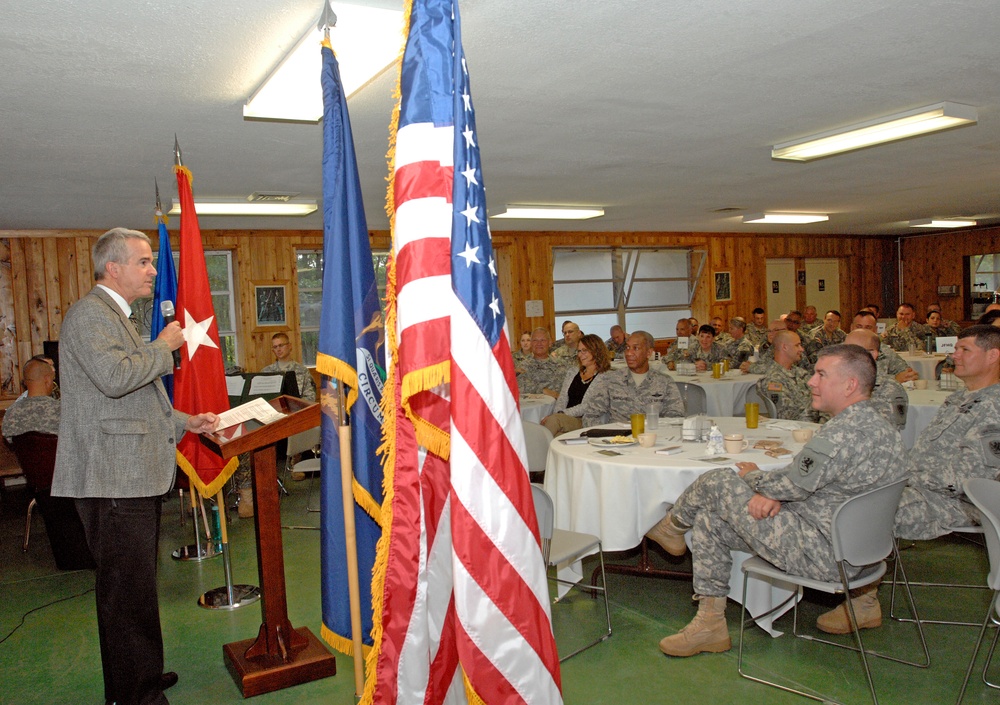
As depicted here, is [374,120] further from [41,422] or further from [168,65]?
[41,422]

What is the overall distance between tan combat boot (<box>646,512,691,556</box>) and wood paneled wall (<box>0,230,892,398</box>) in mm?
7263

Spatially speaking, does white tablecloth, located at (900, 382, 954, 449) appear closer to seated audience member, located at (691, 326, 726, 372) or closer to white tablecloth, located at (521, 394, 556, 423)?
white tablecloth, located at (521, 394, 556, 423)

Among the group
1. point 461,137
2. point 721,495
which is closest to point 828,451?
point 721,495

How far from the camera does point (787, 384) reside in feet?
20.0

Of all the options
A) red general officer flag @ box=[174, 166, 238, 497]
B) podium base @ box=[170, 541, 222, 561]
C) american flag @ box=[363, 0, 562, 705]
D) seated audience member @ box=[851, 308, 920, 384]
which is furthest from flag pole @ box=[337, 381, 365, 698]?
seated audience member @ box=[851, 308, 920, 384]

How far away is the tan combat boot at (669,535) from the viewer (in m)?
4.01

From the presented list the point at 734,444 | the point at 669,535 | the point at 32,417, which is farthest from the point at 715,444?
the point at 32,417

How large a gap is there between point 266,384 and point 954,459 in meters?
5.80

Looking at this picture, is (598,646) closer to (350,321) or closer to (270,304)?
(350,321)

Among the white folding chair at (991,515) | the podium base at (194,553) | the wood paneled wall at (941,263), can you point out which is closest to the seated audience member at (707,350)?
the podium base at (194,553)

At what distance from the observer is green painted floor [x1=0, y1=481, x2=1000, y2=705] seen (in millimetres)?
3268

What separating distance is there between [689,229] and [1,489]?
1038cm

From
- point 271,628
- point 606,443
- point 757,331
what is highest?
point 757,331

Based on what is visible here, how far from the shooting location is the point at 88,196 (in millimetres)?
6824
